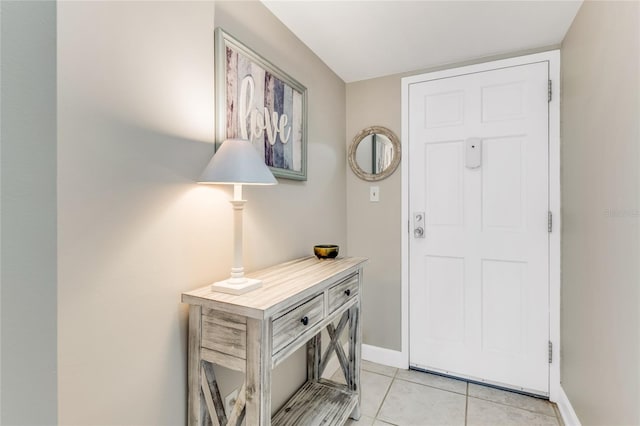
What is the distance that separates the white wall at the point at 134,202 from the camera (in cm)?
79

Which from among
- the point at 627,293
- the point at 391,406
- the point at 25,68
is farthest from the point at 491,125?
the point at 25,68

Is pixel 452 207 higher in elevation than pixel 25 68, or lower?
lower

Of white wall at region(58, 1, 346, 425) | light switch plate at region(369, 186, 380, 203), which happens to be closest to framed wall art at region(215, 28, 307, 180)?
white wall at region(58, 1, 346, 425)

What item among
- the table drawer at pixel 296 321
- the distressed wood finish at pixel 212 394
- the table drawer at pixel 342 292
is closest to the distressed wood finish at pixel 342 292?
the table drawer at pixel 342 292

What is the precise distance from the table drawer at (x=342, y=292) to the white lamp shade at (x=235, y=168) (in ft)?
2.06

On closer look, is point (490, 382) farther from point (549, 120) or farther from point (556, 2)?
point (556, 2)

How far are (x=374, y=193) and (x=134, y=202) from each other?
1.74 m

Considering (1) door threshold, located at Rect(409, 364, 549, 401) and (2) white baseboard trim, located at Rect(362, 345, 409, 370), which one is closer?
(1) door threshold, located at Rect(409, 364, 549, 401)

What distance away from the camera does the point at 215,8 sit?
124cm

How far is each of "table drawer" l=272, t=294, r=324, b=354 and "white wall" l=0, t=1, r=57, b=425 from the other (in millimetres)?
574

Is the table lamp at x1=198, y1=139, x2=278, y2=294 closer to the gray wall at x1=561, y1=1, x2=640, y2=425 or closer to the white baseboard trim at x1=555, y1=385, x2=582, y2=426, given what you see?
the gray wall at x1=561, y1=1, x2=640, y2=425

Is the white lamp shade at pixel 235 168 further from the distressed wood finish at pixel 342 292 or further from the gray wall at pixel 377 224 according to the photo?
the gray wall at pixel 377 224

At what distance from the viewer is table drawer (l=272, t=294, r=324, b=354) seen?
3.40 ft

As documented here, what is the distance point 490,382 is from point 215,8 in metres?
2.59
